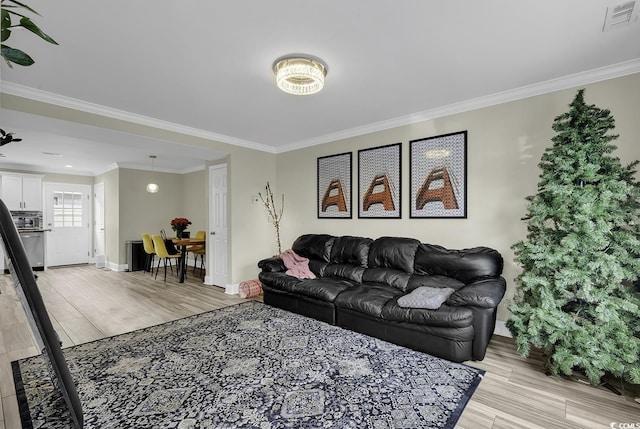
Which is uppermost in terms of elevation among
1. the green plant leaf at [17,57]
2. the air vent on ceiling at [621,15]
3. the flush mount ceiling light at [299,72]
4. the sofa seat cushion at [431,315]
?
the air vent on ceiling at [621,15]

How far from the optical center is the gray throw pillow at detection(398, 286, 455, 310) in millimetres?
2957

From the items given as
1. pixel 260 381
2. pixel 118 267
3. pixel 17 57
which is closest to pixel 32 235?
pixel 118 267

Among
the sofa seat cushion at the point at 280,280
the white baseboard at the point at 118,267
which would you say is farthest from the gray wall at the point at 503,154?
the white baseboard at the point at 118,267

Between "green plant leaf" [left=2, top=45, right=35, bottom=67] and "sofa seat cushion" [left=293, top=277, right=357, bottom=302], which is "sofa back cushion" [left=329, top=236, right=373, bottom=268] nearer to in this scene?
"sofa seat cushion" [left=293, top=277, right=357, bottom=302]

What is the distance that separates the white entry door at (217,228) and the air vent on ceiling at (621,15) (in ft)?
16.6

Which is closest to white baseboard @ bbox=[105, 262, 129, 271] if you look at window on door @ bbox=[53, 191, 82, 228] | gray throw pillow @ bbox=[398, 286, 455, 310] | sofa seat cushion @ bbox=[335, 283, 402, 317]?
window on door @ bbox=[53, 191, 82, 228]

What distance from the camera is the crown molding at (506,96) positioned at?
9.53ft

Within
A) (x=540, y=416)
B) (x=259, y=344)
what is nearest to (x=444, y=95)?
(x=540, y=416)

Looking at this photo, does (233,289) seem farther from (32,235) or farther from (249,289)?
(32,235)

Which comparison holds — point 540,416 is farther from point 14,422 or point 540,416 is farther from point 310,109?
point 310,109

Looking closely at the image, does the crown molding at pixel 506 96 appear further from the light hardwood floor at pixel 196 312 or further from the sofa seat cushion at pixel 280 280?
the light hardwood floor at pixel 196 312

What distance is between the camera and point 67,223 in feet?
26.2

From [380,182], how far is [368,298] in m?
1.80

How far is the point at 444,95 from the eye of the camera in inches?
139
